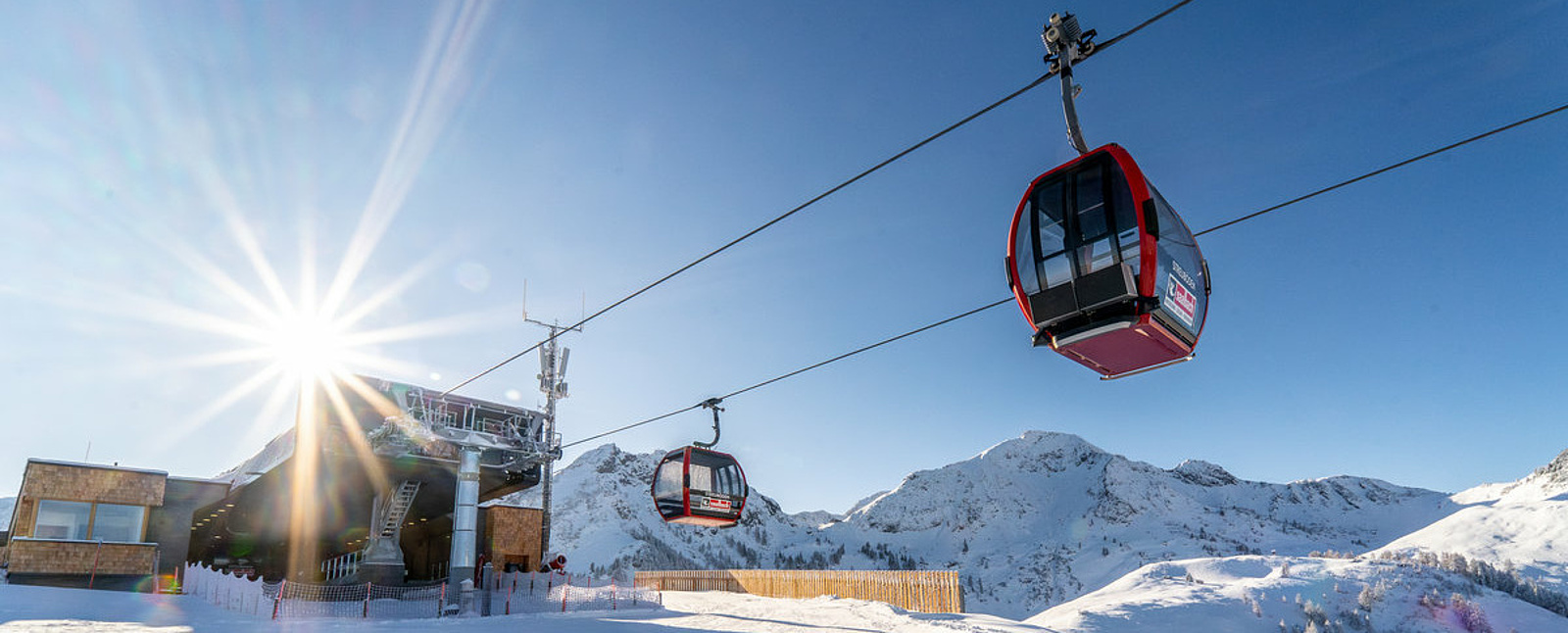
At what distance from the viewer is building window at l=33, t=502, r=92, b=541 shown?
25.8m

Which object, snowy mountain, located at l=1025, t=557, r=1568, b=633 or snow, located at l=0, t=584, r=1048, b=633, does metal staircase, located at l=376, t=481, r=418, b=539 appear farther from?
snowy mountain, located at l=1025, t=557, r=1568, b=633

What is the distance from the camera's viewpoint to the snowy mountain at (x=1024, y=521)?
86188mm

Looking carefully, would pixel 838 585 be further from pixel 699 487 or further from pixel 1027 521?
pixel 1027 521

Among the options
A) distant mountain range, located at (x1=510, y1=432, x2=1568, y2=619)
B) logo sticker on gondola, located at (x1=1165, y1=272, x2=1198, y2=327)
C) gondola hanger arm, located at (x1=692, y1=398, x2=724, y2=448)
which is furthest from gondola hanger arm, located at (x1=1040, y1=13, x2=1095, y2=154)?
distant mountain range, located at (x1=510, y1=432, x2=1568, y2=619)

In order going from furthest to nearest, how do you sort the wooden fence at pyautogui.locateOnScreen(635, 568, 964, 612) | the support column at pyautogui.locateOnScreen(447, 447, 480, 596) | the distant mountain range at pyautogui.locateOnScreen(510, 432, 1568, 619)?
the distant mountain range at pyautogui.locateOnScreen(510, 432, 1568, 619) < the support column at pyautogui.locateOnScreen(447, 447, 480, 596) < the wooden fence at pyautogui.locateOnScreen(635, 568, 964, 612)

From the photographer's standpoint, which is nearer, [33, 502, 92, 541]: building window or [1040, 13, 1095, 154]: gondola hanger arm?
[1040, 13, 1095, 154]: gondola hanger arm

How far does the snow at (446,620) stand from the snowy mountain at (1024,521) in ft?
165

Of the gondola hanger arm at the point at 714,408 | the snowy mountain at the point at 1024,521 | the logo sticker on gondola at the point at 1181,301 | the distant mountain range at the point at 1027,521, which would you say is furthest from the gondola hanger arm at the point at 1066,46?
the snowy mountain at the point at 1024,521

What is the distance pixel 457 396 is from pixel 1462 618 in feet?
118

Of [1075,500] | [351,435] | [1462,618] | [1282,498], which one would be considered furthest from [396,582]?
[1282,498]

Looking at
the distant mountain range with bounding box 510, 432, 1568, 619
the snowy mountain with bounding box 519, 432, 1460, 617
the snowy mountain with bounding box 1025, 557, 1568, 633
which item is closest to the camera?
the snowy mountain with bounding box 1025, 557, 1568, 633

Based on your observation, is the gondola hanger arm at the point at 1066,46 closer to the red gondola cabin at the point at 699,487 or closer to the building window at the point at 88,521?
the red gondola cabin at the point at 699,487

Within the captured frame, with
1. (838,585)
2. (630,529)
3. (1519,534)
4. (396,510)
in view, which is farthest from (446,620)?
(630,529)

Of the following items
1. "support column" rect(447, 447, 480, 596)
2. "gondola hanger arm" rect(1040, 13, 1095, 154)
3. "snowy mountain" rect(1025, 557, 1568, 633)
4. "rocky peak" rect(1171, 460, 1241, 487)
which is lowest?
"snowy mountain" rect(1025, 557, 1568, 633)
